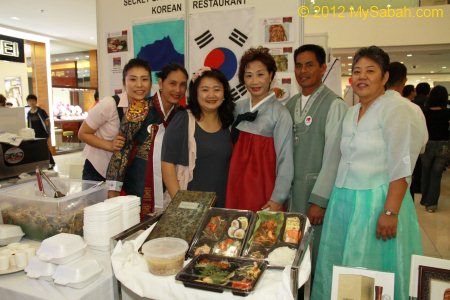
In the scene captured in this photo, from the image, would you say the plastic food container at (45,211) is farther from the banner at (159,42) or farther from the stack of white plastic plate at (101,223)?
the banner at (159,42)

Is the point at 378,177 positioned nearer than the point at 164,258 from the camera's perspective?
No

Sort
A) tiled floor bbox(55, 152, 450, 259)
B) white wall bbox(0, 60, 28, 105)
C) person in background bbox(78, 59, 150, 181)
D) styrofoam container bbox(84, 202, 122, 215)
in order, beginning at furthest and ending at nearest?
1. white wall bbox(0, 60, 28, 105)
2. tiled floor bbox(55, 152, 450, 259)
3. person in background bbox(78, 59, 150, 181)
4. styrofoam container bbox(84, 202, 122, 215)

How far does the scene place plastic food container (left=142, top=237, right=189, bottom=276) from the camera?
3.53 feet

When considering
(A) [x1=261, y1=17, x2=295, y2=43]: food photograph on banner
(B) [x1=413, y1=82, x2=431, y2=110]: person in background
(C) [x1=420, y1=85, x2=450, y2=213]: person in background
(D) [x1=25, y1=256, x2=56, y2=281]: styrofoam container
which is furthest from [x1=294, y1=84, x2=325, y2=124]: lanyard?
(B) [x1=413, y1=82, x2=431, y2=110]: person in background

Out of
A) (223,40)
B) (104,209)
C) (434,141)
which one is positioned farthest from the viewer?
(434,141)

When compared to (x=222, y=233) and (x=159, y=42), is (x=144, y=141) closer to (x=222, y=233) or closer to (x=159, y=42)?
(x=222, y=233)

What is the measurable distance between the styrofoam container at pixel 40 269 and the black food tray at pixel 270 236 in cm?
67

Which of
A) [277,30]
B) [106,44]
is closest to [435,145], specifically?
[277,30]

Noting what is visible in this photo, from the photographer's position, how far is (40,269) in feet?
4.02

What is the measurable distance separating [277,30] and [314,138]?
3.01 ft

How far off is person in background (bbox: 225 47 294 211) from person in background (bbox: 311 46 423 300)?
30cm

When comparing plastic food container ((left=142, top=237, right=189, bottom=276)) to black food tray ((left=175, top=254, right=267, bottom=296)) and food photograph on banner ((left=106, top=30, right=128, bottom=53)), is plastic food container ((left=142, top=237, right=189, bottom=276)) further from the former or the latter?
food photograph on banner ((left=106, top=30, right=128, bottom=53))

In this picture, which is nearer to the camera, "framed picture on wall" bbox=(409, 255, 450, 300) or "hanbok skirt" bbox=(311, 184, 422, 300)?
"framed picture on wall" bbox=(409, 255, 450, 300)

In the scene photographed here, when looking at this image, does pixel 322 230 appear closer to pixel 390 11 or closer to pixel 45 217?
pixel 45 217
